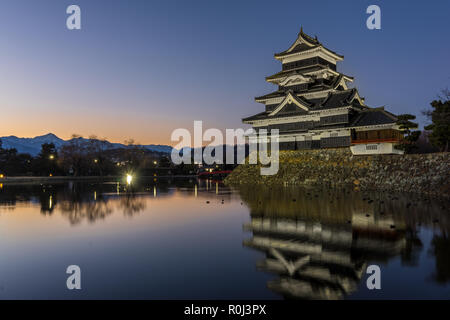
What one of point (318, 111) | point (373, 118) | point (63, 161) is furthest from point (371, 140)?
point (63, 161)

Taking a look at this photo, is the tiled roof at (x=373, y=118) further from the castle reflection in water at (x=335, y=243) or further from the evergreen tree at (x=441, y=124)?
the castle reflection in water at (x=335, y=243)

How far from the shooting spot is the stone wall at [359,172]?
2716cm

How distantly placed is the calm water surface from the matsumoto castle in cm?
2089

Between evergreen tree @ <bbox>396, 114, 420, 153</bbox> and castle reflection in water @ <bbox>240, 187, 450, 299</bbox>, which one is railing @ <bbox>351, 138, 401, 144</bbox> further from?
castle reflection in water @ <bbox>240, 187, 450, 299</bbox>

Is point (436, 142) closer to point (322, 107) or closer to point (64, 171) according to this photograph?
point (322, 107)

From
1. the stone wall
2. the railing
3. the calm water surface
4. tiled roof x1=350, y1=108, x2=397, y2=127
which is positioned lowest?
the calm water surface

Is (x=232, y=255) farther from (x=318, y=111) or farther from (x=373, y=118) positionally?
(x=318, y=111)

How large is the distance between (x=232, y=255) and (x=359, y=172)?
95.1ft

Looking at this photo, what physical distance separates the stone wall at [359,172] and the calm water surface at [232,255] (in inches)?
530

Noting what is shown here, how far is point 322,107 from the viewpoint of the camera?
3828 centimetres

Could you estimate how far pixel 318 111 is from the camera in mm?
38656

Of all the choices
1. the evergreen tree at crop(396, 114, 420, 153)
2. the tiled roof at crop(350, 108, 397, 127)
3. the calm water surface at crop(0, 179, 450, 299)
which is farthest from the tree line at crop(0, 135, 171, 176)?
the evergreen tree at crop(396, 114, 420, 153)

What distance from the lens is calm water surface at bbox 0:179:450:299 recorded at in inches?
252
